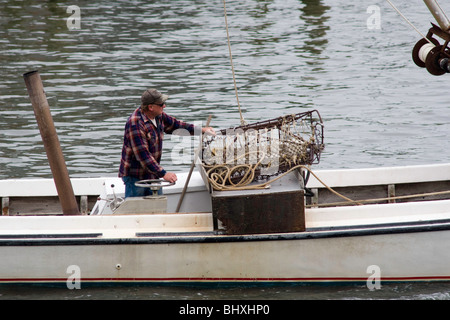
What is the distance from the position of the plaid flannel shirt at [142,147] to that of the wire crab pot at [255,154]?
48 centimetres

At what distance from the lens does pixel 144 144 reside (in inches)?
299

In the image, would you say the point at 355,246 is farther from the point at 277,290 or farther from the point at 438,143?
the point at 438,143

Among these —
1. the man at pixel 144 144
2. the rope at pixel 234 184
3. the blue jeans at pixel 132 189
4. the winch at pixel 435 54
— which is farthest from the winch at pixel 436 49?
the blue jeans at pixel 132 189

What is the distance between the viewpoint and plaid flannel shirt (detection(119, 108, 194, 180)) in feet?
24.9

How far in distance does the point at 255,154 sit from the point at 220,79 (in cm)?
1133

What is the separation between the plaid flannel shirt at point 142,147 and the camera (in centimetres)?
759

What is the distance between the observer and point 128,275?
733 cm

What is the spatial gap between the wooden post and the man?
25.8 inches

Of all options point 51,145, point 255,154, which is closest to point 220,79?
point 51,145

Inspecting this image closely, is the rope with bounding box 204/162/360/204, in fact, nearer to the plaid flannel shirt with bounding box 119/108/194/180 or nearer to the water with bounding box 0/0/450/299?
the plaid flannel shirt with bounding box 119/108/194/180

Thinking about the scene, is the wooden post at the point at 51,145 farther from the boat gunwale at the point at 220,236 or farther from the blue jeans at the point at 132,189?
the boat gunwale at the point at 220,236

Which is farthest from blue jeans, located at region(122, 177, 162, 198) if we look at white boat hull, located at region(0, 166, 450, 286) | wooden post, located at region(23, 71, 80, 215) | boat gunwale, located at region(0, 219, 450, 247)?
boat gunwale, located at region(0, 219, 450, 247)

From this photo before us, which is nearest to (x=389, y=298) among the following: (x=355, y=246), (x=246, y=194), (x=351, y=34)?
(x=355, y=246)

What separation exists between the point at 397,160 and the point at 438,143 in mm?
1267
